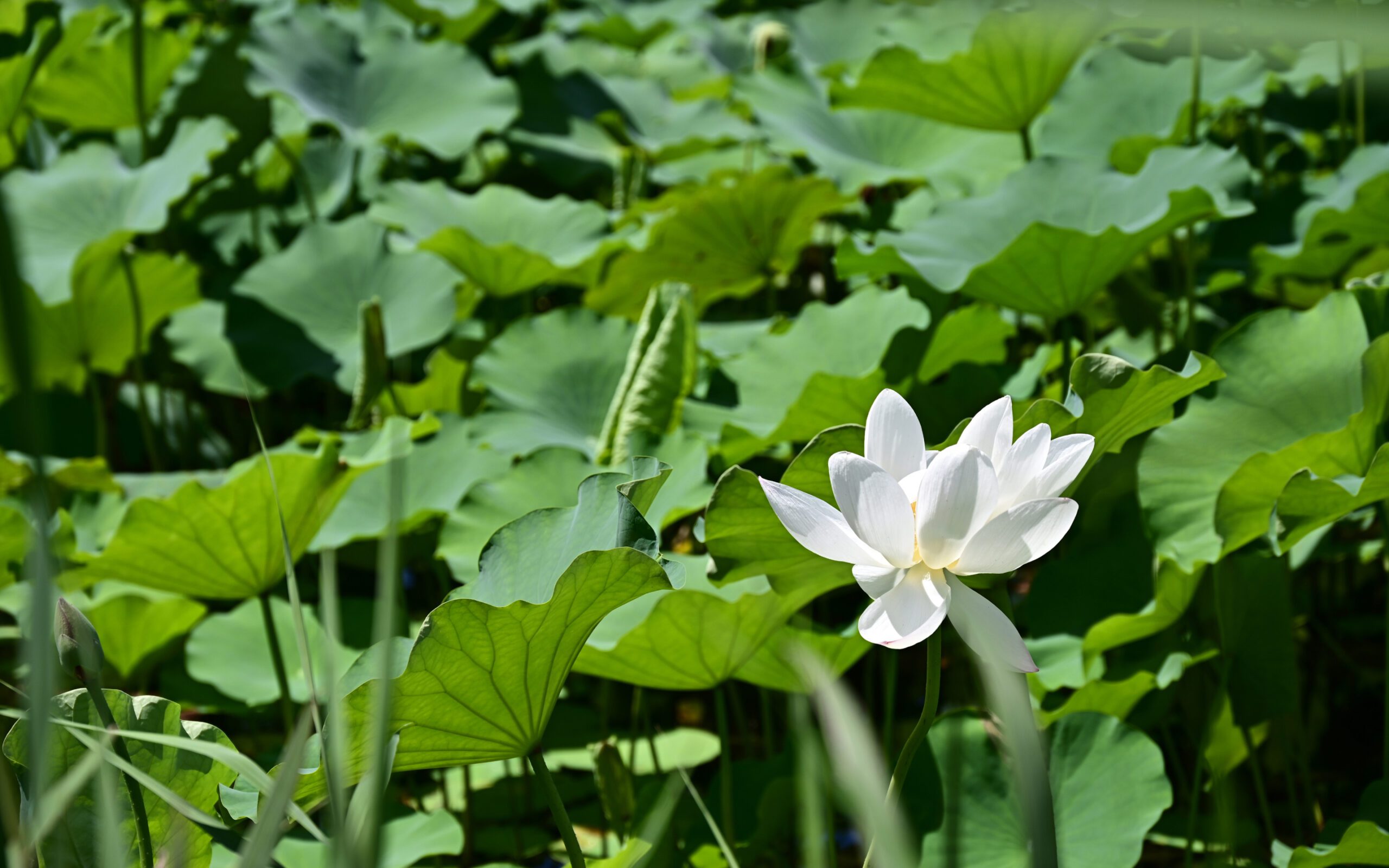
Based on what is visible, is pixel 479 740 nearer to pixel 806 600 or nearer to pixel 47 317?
pixel 806 600

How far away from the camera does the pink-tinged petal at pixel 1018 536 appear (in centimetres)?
50

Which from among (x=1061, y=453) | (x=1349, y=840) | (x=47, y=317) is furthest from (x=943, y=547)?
(x=47, y=317)

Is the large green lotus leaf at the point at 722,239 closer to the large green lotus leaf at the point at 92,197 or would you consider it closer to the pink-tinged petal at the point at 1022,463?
the large green lotus leaf at the point at 92,197

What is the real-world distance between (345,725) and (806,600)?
Result: 0.40 metres

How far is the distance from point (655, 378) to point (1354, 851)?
0.81m

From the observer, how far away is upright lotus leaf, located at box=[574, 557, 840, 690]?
0.86 m

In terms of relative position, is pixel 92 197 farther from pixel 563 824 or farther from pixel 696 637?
pixel 563 824

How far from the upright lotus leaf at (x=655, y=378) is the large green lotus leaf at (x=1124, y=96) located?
71 centimetres

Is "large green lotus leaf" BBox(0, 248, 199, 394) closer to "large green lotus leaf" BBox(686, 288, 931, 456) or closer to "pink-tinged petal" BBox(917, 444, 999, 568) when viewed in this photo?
"large green lotus leaf" BBox(686, 288, 931, 456)

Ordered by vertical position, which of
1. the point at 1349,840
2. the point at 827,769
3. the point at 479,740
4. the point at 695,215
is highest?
the point at 695,215

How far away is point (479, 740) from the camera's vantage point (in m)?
0.72

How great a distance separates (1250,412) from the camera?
3.37 feet

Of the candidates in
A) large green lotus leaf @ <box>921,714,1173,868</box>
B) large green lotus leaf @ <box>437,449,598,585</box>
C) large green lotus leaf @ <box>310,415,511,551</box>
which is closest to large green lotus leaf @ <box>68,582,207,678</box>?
large green lotus leaf @ <box>310,415,511,551</box>

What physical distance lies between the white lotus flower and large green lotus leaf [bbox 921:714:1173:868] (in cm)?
37
